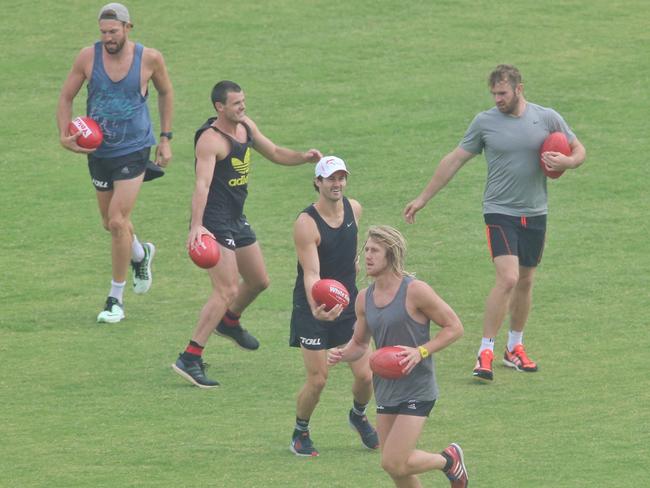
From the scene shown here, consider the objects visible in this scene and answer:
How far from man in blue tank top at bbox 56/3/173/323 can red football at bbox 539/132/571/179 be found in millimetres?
3830

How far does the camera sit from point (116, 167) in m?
14.3

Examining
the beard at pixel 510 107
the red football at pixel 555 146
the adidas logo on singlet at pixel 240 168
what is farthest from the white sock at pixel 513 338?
the adidas logo on singlet at pixel 240 168

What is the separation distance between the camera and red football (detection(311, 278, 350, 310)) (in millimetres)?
10391

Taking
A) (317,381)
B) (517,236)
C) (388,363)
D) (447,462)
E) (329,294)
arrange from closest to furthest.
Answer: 1. (388,363)
2. (447,462)
3. (329,294)
4. (317,381)
5. (517,236)

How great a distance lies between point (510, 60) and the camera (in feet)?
72.9

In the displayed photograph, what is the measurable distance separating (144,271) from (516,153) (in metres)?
4.34

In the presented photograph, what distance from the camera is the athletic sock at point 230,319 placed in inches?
537

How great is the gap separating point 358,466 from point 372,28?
13.8m

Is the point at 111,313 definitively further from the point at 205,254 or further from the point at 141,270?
the point at 205,254

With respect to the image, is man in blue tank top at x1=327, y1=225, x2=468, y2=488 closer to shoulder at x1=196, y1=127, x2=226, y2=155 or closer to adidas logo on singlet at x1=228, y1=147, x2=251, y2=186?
shoulder at x1=196, y1=127, x2=226, y2=155

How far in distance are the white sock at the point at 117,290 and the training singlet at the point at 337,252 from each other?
12.4 ft

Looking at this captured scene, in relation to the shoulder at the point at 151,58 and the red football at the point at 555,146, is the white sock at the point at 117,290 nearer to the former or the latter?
the shoulder at the point at 151,58

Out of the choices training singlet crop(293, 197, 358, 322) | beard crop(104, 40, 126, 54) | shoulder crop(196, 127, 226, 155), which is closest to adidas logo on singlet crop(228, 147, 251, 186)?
shoulder crop(196, 127, 226, 155)

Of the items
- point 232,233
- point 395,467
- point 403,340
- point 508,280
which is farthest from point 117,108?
point 395,467
